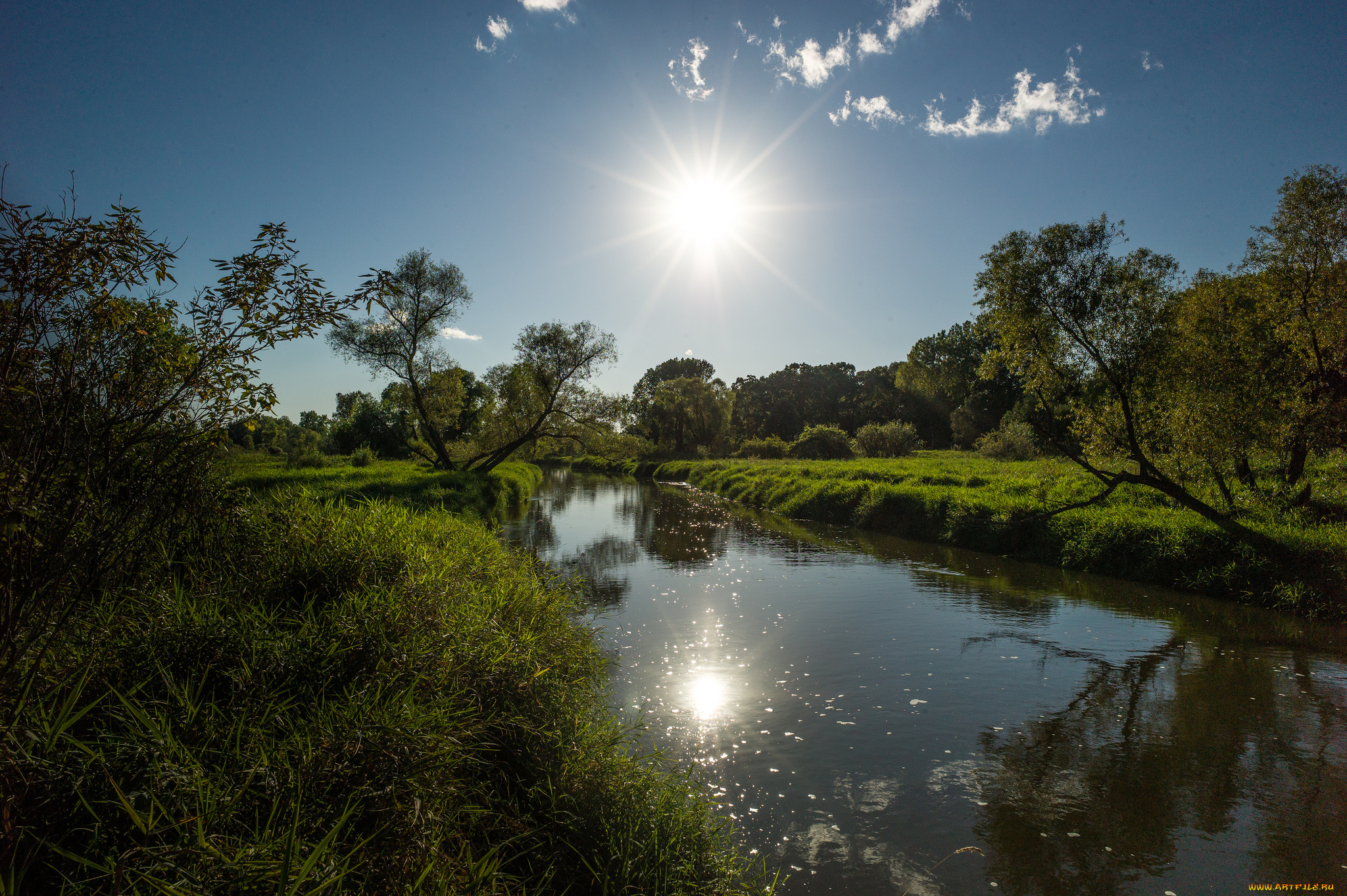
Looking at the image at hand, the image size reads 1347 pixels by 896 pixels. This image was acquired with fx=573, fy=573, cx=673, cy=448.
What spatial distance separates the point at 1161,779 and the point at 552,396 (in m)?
25.4

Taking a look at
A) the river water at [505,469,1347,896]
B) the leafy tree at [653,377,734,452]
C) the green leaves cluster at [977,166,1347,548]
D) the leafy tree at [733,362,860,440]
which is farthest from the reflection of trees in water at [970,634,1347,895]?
the leafy tree at [733,362,860,440]

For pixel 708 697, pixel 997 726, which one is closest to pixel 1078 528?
pixel 997 726

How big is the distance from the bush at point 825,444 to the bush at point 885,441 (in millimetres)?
3808

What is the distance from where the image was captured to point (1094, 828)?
4.64 meters

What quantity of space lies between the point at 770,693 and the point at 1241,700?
5.66 m

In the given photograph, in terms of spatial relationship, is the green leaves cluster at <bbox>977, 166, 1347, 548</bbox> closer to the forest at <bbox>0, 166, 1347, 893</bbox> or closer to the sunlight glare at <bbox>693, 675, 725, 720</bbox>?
the forest at <bbox>0, 166, 1347, 893</bbox>

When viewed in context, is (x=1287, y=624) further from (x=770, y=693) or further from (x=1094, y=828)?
(x=770, y=693)


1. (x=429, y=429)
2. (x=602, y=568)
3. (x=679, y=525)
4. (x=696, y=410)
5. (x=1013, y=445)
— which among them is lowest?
(x=602, y=568)

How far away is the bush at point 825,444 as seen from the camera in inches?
1966

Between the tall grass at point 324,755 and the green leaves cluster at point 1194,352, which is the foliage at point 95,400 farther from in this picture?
the green leaves cluster at point 1194,352

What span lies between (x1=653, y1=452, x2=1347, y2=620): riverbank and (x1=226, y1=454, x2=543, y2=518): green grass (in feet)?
39.7

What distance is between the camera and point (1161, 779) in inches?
209

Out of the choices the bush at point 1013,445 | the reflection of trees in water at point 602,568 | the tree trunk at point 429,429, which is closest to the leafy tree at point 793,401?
the bush at point 1013,445

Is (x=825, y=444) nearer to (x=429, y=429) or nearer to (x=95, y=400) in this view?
(x=429, y=429)
